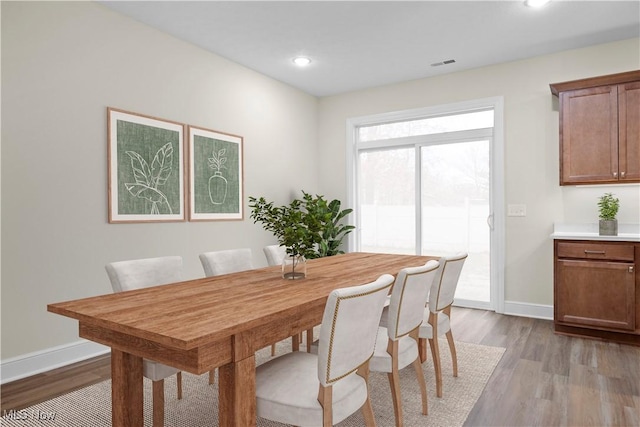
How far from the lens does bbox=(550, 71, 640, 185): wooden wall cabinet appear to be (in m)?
3.52

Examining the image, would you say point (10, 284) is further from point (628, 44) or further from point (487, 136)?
point (628, 44)

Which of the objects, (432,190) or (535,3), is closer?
(535,3)

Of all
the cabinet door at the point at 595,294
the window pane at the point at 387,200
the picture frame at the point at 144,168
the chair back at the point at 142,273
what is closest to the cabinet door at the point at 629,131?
the cabinet door at the point at 595,294

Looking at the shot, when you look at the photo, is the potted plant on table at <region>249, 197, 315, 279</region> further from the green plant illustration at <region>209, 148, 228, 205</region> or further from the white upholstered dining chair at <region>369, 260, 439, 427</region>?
the green plant illustration at <region>209, 148, 228, 205</region>

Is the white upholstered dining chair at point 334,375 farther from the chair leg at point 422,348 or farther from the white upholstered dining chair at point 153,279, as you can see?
the chair leg at point 422,348

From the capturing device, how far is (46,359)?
2.85 meters

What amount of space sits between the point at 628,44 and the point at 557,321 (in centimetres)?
270

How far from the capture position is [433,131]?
16.3 feet

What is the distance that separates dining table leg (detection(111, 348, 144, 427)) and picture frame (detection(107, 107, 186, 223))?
183 centimetres

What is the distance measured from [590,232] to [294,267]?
3.26 meters

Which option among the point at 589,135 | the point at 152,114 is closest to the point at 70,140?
→ the point at 152,114

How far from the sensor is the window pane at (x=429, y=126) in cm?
465

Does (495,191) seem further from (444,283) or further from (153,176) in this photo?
(153,176)

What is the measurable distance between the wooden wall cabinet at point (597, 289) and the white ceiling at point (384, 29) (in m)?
1.93
